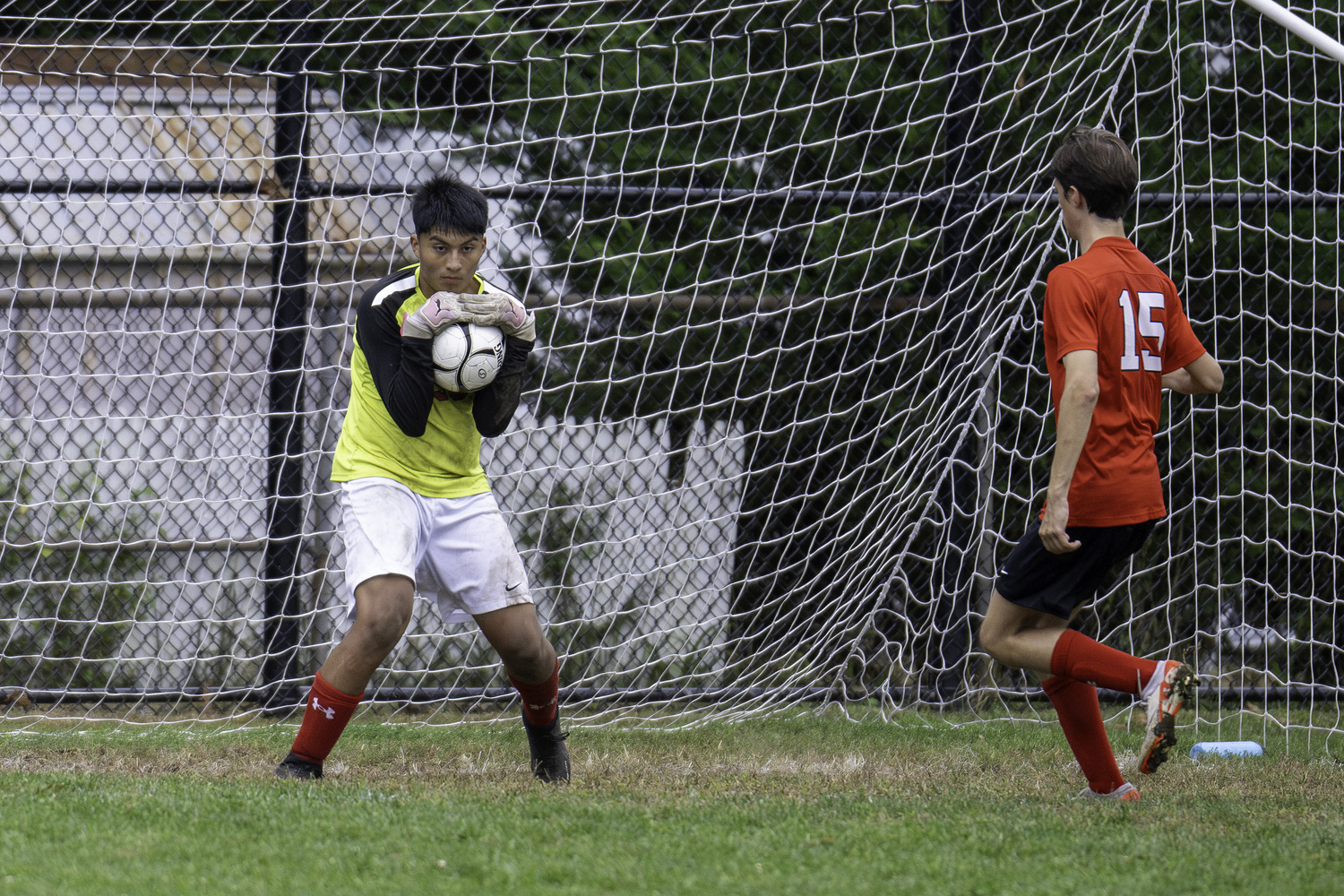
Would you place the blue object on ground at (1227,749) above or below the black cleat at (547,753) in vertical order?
below

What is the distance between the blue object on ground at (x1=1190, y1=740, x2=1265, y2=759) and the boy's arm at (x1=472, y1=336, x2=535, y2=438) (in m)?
2.58

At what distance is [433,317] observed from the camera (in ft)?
10.3

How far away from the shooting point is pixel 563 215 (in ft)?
17.1

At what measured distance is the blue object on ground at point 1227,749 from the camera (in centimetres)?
412

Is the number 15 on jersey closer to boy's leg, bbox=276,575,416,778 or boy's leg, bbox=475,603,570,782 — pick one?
boy's leg, bbox=475,603,570,782

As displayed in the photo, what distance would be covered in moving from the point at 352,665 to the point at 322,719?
7.3 inches

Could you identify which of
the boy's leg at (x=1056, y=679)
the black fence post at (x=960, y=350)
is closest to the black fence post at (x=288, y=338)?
the black fence post at (x=960, y=350)

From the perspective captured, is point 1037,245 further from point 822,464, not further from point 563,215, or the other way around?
point 563,215

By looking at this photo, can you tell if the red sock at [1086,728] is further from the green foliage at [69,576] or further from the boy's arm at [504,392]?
the green foliage at [69,576]

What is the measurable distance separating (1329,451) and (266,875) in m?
5.09

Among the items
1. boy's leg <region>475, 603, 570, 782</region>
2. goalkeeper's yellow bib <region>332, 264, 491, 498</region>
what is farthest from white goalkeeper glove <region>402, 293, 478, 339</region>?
boy's leg <region>475, 603, 570, 782</region>

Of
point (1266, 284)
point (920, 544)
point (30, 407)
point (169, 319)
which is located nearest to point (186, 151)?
point (169, 319)

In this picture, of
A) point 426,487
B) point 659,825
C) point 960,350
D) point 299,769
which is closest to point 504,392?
point 426,487

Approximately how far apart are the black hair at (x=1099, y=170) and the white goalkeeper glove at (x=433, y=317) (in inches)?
63.8
